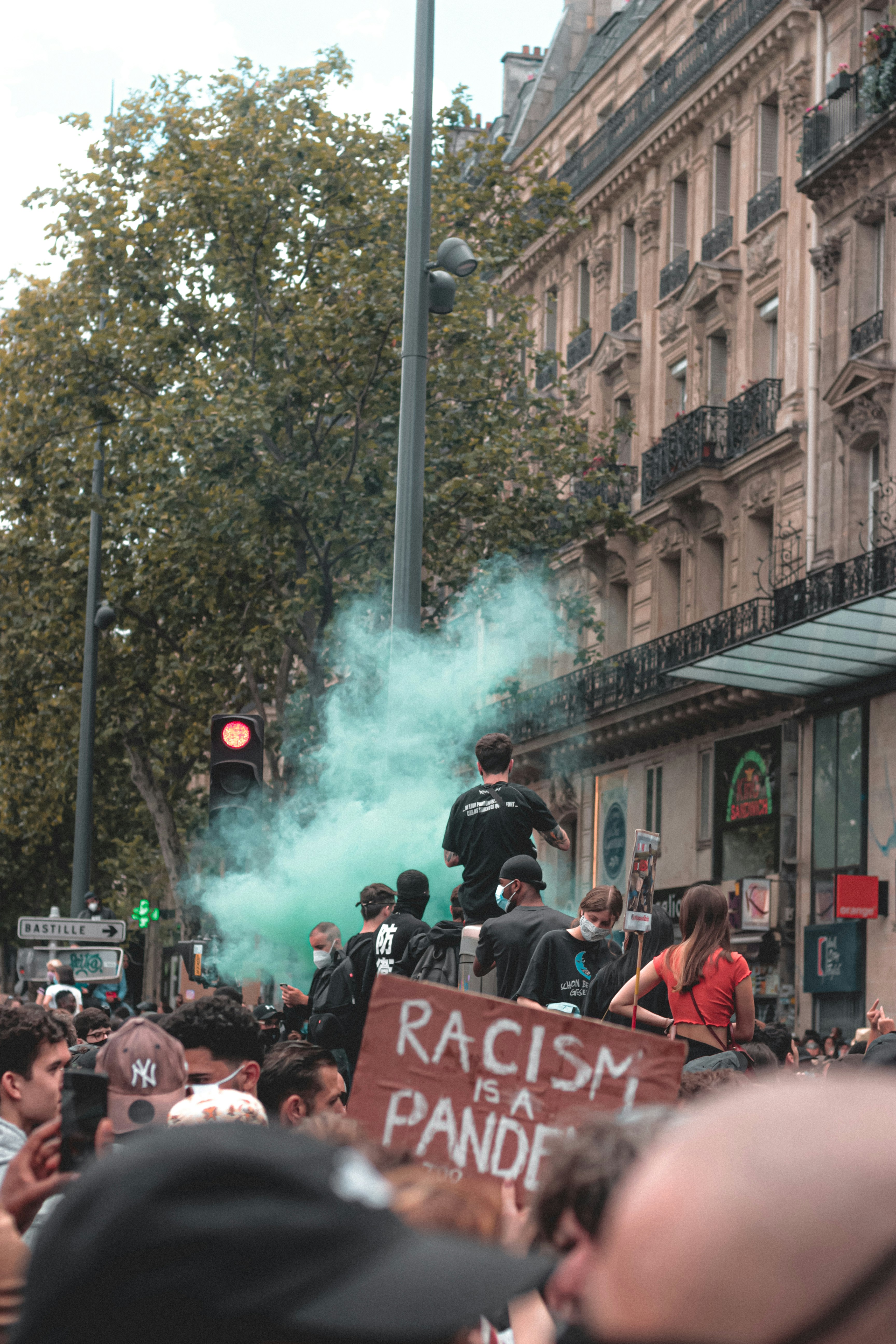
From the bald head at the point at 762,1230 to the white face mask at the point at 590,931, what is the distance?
6.82 metres

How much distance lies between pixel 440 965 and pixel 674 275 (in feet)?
90.8

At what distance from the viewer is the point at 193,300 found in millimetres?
29109

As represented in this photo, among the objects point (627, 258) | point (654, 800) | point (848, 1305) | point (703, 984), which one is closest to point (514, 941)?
point (703, 984)

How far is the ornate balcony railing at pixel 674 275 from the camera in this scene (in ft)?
113

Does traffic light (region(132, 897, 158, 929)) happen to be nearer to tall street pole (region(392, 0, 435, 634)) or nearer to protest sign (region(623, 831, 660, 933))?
tall street pole (region(392, 0, 435, 634))

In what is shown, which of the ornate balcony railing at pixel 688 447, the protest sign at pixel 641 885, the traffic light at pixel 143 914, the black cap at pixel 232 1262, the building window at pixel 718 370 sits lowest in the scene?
the traffic light at pixel 143 914

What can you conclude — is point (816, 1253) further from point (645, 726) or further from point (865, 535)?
point (645, 726)

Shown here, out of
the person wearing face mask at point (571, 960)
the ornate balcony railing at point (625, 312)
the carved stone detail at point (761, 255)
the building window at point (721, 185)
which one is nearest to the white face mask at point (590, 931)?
the person wearing face mask at point (571, 960)

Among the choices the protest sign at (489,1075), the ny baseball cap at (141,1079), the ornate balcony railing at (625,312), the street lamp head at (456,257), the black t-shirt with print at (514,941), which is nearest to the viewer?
the protest sign at (489,1075)

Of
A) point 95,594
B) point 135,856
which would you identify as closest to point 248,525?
point 95,594

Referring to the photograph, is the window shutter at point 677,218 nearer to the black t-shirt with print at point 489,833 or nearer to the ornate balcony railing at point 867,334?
the ornate balcony railing at point 867,334

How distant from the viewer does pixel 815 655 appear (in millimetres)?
25625

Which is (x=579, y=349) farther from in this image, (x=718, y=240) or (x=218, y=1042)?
(x=218, y=1042)

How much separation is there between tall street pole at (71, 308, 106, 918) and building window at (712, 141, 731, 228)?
1141cm
